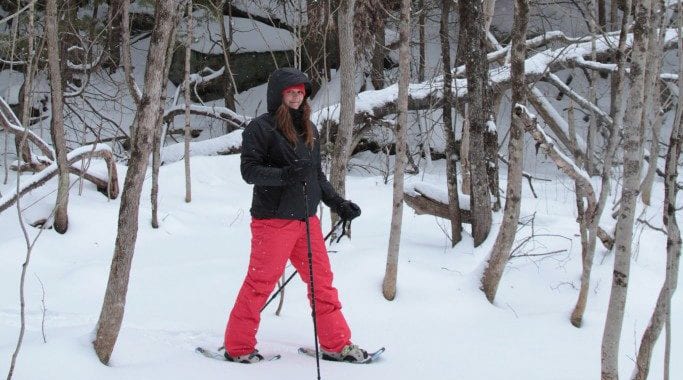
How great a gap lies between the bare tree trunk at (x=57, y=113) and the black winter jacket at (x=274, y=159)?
247 centimetres

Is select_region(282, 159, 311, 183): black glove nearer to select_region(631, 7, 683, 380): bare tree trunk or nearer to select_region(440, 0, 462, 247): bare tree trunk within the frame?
select_region(631, 7, 683, 380): bare tree trunk

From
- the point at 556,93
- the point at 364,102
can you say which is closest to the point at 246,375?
the point at 364,102

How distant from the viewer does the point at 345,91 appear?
5.56 m

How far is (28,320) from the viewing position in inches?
170

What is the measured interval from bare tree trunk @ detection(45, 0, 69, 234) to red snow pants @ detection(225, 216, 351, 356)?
2.49m

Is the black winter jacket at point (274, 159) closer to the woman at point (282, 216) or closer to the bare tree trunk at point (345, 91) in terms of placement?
the woman at point (282, 216)

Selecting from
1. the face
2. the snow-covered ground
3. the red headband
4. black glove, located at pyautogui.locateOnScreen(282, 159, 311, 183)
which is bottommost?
the snow-covered ground

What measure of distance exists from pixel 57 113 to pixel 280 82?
2932 millimetres

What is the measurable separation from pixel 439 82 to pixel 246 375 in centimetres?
585

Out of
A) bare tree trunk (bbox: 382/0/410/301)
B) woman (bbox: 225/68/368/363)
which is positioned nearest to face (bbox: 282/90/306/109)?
woman (bbox: 225/68/368/363)

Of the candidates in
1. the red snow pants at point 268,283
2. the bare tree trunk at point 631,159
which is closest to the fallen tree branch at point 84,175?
the red snow pants at point 268,283

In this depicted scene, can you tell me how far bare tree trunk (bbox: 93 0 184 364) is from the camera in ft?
10.4

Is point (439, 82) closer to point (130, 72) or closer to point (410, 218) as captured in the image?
point (410, 218)

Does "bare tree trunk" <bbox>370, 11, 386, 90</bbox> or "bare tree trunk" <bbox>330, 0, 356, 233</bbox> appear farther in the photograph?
"bare tree trunk" <bbox>370, 11, 386, 90</bbox>
